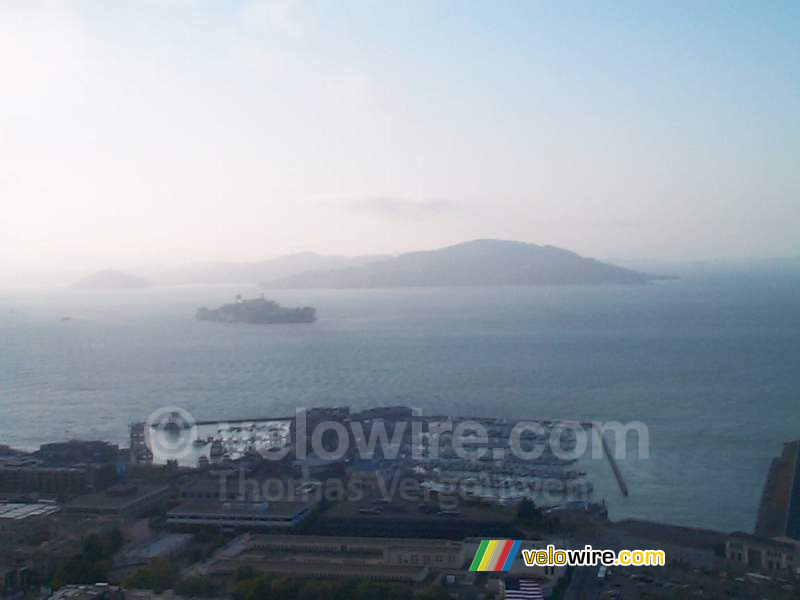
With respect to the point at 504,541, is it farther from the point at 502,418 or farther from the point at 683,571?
the point at 502,418

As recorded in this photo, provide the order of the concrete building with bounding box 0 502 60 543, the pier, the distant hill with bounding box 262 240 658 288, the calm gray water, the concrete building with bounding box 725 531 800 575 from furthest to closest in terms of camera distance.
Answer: the distant hill with bounding box 262 240 658 288 → the calm gray water → the pier → the concrete building with bounding box 0 502 60 543 → the concrete building with bounding box 725 531 800 575

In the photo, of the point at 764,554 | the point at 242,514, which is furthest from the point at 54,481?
Result: the point at 764,554

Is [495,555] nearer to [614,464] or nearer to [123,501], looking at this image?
[123,501]

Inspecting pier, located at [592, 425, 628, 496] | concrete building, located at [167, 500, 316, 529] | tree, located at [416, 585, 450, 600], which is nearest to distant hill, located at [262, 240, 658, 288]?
pier, located at [592, 425, 628, 496]

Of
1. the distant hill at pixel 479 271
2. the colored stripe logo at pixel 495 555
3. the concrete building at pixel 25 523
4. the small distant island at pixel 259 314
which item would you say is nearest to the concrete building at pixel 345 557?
the colored stripe logo at pixel 495 555

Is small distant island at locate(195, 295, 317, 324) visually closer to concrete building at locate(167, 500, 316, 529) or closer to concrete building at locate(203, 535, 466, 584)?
concrete building at locate(167, 500, 316, 529)

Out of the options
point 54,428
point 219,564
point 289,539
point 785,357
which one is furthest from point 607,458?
point 785,357

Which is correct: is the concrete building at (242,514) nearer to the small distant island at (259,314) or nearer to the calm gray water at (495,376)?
the calm gray water at (495,376)
